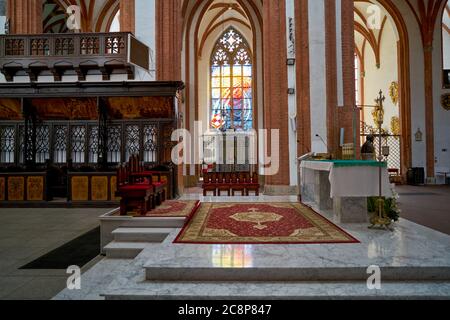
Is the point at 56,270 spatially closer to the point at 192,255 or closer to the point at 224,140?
the point at 192,255

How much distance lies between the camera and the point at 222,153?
60.9 feet

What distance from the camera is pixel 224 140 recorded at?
18594 millimetres

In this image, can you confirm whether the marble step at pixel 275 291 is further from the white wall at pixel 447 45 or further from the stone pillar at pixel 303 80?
the white wall at pixel 447 45

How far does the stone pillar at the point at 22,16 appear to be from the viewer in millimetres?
10953

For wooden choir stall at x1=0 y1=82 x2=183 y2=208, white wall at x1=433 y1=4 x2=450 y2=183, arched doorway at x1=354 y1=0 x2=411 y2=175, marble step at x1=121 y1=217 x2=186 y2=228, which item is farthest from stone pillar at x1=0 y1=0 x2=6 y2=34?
white wall at x1=433 y1=4 x2=450 y2=183

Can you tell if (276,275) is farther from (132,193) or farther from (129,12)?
(129,12)

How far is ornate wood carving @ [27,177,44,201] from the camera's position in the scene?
9.32 m

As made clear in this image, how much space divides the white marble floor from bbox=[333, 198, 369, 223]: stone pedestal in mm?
1447

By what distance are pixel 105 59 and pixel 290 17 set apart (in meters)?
5.90

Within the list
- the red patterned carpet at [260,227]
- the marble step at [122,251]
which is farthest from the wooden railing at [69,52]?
the marble step at [122,251]

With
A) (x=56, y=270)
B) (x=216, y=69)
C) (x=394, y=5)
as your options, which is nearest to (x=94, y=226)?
(x=56, y=270)

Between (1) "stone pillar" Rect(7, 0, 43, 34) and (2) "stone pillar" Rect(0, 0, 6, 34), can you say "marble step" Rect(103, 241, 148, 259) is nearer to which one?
(1) "stone pillar" Rect(7, 0, 43, 34)

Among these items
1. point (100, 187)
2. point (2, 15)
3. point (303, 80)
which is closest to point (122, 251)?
point (100, 187)

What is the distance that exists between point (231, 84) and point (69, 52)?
40.3 ft
